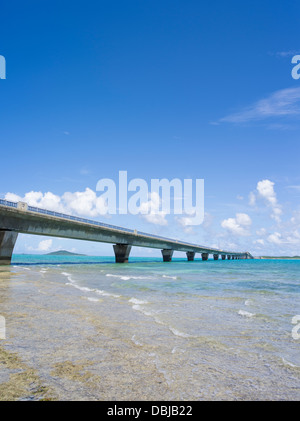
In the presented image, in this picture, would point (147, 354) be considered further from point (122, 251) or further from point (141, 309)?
point (122, 251)

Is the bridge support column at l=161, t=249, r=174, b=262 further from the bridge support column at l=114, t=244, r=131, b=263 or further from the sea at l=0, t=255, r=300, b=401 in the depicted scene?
the sea at l=0, t=255, r=300, b=401

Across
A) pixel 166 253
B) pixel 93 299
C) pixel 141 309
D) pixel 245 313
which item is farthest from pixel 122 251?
pixel 245 313

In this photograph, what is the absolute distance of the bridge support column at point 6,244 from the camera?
3694cm

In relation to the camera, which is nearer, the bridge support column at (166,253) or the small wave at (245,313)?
the small wave at (245,313)

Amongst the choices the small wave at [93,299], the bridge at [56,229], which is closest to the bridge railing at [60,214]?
the bridge at [56,229]

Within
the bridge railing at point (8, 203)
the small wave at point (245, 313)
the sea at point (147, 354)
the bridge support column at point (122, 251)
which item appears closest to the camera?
the sea at point (147, 354)

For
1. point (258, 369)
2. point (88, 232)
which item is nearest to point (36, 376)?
point (258, 369)

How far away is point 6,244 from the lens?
3750 centimetres

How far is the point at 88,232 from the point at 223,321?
1883 inches

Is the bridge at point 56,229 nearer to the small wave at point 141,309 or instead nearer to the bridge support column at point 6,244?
the bridge support column at point 6,244

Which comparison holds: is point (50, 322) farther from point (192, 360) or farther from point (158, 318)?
point (192, 360)

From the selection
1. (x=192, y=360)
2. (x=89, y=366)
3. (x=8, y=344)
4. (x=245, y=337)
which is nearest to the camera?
(x=89, y=366)

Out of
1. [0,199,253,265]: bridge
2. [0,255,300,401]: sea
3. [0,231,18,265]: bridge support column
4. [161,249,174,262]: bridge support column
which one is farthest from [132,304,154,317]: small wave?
[161,249,174,262]: bridge support column
